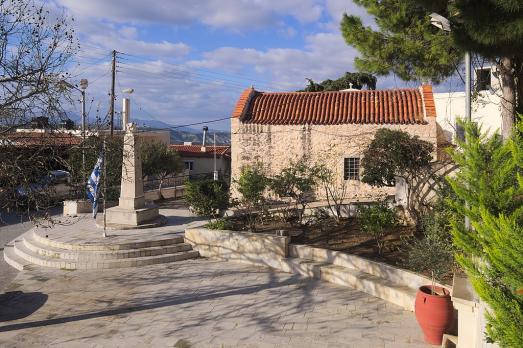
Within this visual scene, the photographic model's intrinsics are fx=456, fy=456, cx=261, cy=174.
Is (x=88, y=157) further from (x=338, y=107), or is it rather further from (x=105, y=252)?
(x=338, y=107)

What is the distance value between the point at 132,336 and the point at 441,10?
868cm

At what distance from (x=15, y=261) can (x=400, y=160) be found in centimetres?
1064

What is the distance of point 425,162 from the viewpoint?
481 inches

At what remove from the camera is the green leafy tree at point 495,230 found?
3.68 m

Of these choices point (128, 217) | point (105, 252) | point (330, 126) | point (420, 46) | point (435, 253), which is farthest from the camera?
point (330, 126)

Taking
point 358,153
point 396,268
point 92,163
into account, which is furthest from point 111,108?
point 358,153

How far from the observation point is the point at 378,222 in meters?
11.0

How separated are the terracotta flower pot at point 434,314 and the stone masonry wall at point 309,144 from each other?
11.1 meters

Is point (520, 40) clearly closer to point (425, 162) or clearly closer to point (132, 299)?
point (425, 162)

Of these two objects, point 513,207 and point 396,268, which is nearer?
point 513,207

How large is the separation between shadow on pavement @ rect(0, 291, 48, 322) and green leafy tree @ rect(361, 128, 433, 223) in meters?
8.55

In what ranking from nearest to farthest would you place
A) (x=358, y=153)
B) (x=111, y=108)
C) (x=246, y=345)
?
(x=246, y=345) → (x=111, y=108) → (x=358, y=153)

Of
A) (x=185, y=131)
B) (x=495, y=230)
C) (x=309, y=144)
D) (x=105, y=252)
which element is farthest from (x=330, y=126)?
(x=185, y=131)

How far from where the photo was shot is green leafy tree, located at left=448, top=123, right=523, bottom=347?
3681 millimetres
